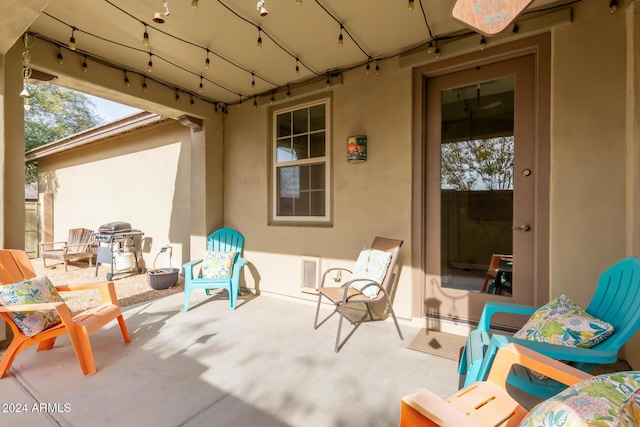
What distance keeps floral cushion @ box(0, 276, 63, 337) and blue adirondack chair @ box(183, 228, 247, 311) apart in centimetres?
126

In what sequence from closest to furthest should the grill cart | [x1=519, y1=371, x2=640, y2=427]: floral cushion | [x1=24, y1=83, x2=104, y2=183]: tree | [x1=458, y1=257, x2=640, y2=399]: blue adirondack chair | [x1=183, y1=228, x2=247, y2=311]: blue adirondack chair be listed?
[x1=519, y1=371, x2=640, y2=427]: floral cushion < [x1=458, y1=257, x2=640, y2=399]: blue adirondack chair < [x1=183, y1=228, x2=247, y2=311]: blue adirondack chair < the grill cart < [x1=24, y1=83, x2=104, y2=183]: tree

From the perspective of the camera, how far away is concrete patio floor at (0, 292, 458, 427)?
168 centimetres

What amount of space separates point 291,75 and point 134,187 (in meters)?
4.43

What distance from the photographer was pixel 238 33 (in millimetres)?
2666

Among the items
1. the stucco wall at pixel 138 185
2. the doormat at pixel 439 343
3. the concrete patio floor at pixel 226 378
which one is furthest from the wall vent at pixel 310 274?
the stucco wall at pixel 138 185

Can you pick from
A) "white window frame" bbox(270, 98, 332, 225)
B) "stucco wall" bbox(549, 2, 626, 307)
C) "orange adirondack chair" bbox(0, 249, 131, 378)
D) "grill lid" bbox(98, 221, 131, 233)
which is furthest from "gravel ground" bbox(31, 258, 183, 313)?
"stucco wall" bbox(549, 2, 626, 307)

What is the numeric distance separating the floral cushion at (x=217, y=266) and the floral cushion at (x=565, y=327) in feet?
9.83

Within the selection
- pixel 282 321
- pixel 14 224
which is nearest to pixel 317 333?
pixel 282 321

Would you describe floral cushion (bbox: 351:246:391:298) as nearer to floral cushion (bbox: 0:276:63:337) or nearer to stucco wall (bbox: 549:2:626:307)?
stucco wall (bbox: 549:2:626:307)

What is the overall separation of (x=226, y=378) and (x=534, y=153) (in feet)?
9.91

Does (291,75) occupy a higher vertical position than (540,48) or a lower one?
higher

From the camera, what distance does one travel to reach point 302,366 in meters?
2.20

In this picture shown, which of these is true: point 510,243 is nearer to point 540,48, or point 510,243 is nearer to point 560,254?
point 560,254

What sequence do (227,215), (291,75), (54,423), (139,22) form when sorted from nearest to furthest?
(54,423) → (139,22) → (291,75) → (227,215)
